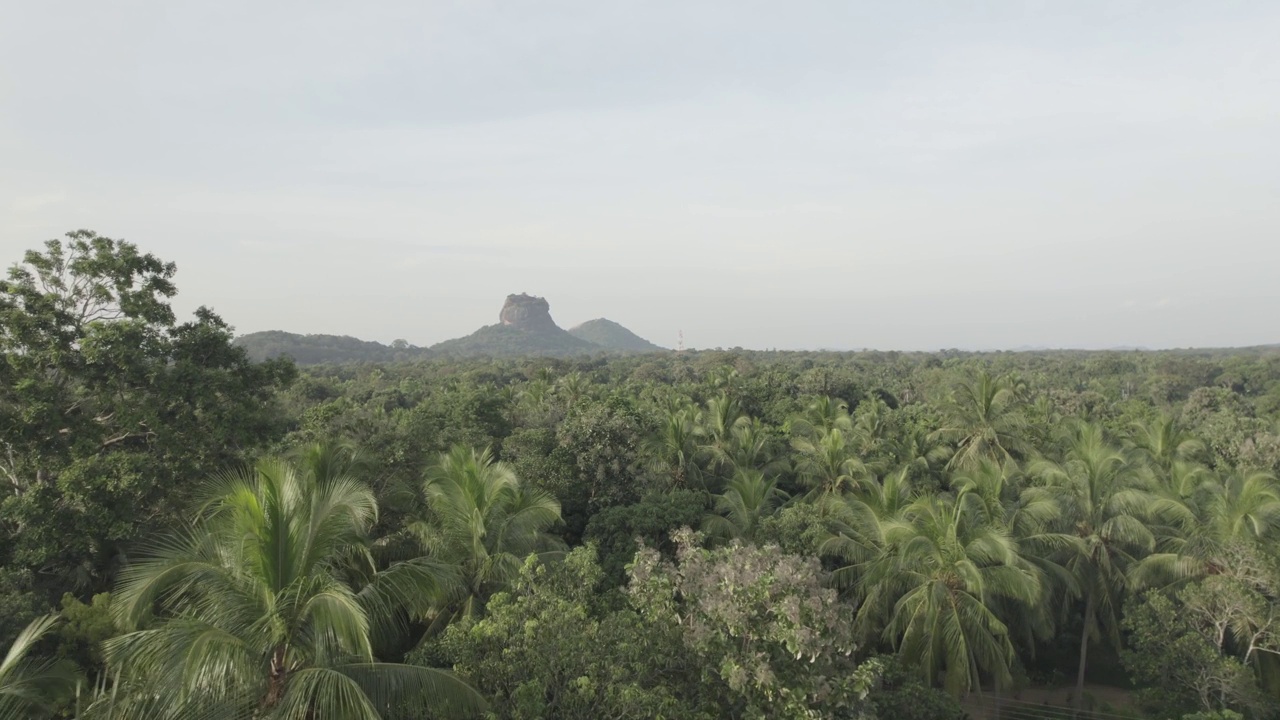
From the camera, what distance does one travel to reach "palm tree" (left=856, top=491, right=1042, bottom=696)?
41.2 ft

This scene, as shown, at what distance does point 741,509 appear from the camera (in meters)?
17.0

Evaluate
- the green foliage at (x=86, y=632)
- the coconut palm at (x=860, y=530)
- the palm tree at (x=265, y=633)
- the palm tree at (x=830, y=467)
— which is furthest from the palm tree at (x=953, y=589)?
the green foliage at (x=86, y=632)

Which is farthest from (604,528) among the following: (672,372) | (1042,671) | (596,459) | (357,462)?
(672,372)

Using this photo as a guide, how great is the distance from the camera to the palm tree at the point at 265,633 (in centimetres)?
656

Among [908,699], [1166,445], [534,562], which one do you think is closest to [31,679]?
[534,562]

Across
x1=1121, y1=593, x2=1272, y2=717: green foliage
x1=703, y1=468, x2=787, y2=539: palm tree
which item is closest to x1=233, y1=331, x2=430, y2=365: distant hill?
x1=703, y1=468, x2=787, y2=539: palm tree

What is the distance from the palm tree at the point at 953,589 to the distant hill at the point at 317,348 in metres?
126

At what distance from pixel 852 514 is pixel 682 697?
8546mm

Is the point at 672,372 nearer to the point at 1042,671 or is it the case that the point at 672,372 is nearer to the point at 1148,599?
the point at 1042,671

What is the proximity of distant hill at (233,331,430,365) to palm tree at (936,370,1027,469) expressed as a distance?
390ft

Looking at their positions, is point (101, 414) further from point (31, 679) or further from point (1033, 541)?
point (1033, 541)

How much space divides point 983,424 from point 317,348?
154489 mm

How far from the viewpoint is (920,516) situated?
1382cm

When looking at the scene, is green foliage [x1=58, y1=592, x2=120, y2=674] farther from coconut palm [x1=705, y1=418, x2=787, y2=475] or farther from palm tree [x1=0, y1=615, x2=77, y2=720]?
coconut palm [x1=705, y1=418, x2=787, y2=475]
